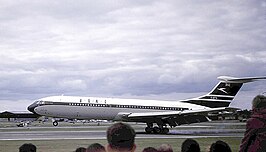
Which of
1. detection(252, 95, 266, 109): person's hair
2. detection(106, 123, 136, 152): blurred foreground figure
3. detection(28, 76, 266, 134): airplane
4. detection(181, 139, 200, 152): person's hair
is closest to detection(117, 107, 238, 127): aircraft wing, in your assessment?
detection(28, 76, 266, 134): airplane

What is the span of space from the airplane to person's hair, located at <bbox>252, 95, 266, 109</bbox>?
35319 mm

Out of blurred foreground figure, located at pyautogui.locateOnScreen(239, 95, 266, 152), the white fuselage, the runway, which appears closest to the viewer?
Result: blurred foreground figure, located at pyautogui.locateOnScreen(239, 95, 266, 152)

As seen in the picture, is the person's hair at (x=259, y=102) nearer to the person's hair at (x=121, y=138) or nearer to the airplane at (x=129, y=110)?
the person's hair at (x=121, y=138)

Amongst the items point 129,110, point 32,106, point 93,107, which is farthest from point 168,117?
point 32,106

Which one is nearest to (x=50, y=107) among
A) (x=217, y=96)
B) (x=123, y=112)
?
(x=123, y=112)

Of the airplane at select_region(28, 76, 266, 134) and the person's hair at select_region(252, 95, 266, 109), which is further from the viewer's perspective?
the airplane at select_region(28, 76, 266, 134)

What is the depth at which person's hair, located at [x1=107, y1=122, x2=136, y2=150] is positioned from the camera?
4402 millimetres

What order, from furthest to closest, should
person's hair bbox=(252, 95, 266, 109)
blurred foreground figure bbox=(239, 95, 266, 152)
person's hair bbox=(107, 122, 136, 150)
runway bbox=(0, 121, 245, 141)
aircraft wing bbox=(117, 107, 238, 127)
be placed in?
1. aircraft wing bbox=(117, 107, 238, 127)
2. runway bbox=(0, 121, 245, 141)
3. person's hair bbox=(252, 95, 266, 109)
4. blurred foreground figure bbox=(239, 95, 266, 152)
5. person's hair bbox=(107, 122, 136, 150)

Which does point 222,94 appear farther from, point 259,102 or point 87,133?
point 259,102

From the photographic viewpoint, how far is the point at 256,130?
586 cm

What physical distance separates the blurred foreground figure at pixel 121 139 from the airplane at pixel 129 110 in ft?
122

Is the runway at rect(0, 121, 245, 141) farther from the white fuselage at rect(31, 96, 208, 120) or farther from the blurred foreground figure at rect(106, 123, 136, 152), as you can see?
the blurred foreground figure at rect(106, 123, 136, 152)

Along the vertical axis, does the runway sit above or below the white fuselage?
below

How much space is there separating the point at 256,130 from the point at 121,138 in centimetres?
216
